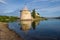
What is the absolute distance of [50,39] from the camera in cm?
1586

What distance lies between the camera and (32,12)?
91062 mm

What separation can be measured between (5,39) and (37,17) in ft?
252

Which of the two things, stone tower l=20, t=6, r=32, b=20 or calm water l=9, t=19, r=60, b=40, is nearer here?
calm water l=9, t=19, r=60, b=40

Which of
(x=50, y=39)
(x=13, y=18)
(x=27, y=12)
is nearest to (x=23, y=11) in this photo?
(x=27, y=12)

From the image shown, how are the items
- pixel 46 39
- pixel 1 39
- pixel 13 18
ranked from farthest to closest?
pixel 13 18 < pixel 46 39 < pixel 1 39

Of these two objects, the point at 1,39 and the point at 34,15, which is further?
the point at 34,15

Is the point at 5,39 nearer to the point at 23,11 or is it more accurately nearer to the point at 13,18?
the point at 13,18

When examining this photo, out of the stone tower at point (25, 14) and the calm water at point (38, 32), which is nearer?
the calm water at point (38, 32)

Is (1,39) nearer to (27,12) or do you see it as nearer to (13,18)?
(13,18)

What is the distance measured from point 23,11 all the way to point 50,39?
248 feet

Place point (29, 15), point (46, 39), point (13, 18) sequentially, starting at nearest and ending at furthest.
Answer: point (46, 39), point (13, 18), point (29, 15)

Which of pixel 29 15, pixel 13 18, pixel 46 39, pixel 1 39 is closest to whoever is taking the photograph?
pixel 1 39

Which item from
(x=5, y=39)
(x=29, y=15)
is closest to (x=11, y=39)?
(x=5, y=39)

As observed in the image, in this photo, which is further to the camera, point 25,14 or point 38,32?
point 25,14
